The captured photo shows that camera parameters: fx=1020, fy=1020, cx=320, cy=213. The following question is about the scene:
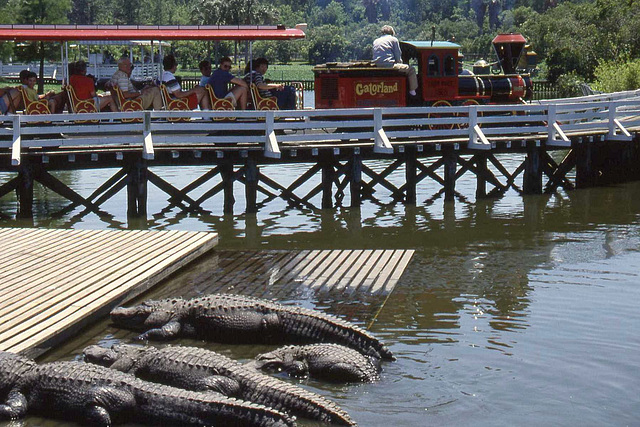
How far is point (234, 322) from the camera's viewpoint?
1173 cm

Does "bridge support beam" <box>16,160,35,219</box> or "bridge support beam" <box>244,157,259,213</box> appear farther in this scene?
"bridge support beam" <box>244,157,259,213</box>

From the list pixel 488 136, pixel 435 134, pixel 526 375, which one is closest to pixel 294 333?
pixel 526 375

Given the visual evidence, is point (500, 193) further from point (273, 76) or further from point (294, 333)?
point (273, 76)

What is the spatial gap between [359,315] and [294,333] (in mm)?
1430

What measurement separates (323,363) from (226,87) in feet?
40.2

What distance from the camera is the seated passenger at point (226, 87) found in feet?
70.7

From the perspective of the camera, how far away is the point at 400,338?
1216 centimetres

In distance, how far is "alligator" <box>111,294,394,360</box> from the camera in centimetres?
1136

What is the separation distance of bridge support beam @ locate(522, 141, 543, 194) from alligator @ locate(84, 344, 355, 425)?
1591 centimetres

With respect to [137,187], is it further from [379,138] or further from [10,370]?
[10,370]

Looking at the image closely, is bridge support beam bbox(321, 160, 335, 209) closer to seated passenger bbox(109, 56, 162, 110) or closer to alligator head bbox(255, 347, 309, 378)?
seated passenger bbox(109, 56, 162, 110)

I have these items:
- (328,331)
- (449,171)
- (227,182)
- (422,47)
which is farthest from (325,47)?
(328,331)

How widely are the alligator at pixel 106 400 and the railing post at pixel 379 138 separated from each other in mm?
→ 12591

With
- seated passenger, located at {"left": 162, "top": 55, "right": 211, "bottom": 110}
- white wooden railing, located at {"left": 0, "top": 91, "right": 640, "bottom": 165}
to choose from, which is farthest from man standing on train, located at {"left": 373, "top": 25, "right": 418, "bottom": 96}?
seated passenger, located at {"left": 162, "top": 55, "right": 211, "bottom": 110}
